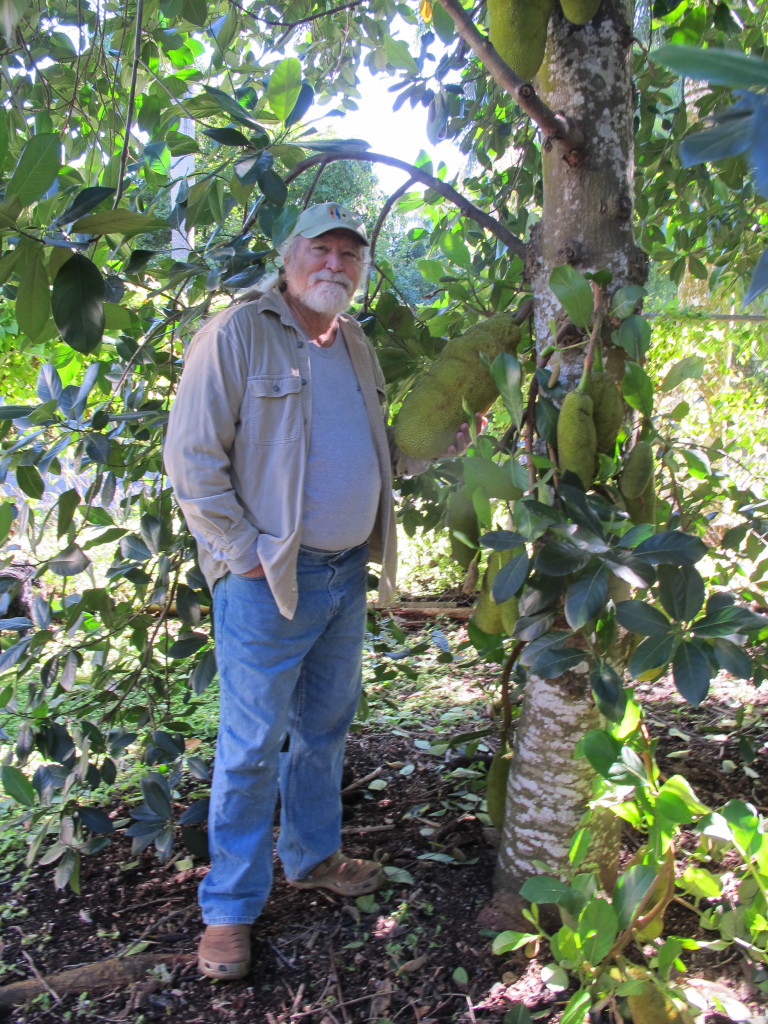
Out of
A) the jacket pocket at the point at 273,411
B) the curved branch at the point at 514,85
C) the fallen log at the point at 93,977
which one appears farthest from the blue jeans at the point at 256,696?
the curved branch at the point at 514,85

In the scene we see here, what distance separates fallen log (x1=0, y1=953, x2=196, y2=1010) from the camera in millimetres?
1620

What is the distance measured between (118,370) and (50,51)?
105cm

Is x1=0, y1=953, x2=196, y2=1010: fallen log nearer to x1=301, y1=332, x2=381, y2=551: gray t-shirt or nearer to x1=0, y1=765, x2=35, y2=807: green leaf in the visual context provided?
x1=0, y1=765, x2=35, y2=807: green leaf

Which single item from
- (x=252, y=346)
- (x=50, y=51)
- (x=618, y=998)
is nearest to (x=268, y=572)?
(x=252, y=346)

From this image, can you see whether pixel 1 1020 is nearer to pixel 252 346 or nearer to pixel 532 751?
pixel 532 751

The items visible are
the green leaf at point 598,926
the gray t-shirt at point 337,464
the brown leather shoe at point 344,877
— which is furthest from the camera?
the brown leather shoe at point 344,877

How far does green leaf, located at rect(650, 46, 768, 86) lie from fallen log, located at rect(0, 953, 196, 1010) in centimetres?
179

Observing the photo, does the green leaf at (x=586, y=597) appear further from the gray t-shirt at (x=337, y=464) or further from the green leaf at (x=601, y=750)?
the gray t-shirt at (x=337, y=464)

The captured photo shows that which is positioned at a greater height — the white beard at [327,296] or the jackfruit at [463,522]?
the white beard at [327,296]

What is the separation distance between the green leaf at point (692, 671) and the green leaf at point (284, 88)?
44.4 inches

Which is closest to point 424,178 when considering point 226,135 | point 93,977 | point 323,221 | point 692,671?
point 323,221

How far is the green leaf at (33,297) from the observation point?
3.50 ft

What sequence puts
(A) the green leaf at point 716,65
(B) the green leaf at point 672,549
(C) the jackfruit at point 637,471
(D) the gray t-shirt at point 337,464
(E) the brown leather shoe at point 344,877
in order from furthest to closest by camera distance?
(E) the brown leather shoe at point 344,877, (D) the gray t-shirt at point 337,464, (C) the jackfruit at point 637,471, (B) the green leaf at point 672,549, (A) the green leaf at point 716,65

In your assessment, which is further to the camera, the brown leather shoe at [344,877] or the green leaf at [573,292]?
the brown leather shoe at [344,877]
